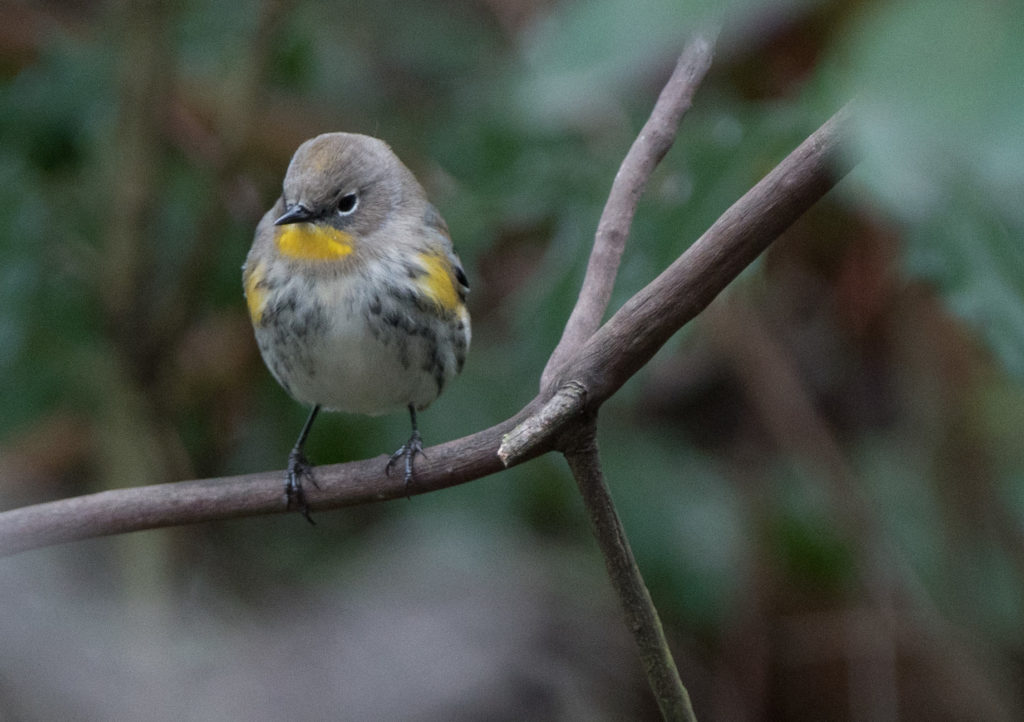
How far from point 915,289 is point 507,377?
1282mm

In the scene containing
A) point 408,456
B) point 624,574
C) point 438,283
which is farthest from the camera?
point 438,283

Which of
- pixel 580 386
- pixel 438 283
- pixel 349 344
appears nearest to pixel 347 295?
pixel 349 344

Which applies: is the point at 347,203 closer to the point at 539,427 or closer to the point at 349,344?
the point at 349,344

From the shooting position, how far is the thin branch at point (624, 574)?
4.52 ft

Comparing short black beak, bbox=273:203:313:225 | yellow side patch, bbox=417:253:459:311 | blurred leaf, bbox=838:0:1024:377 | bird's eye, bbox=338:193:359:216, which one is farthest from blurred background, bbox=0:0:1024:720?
blurred leaf, bbox=838:0:1024:377

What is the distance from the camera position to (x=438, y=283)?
2178mm

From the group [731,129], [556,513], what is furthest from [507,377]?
[731,129]

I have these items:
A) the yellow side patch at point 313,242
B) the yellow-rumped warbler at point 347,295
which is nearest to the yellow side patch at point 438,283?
the yellow-rumped warbler at point 347,295

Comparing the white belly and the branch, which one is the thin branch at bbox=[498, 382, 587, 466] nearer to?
the branch

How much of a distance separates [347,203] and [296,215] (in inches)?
6.2

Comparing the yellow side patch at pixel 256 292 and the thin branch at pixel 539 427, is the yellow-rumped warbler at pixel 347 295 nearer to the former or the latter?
the yellow side patch at pixel 256 292

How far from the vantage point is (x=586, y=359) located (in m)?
1.35

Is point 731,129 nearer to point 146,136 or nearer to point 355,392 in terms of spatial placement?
point 355,392

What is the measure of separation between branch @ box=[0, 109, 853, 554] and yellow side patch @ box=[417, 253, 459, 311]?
54 centimetres
